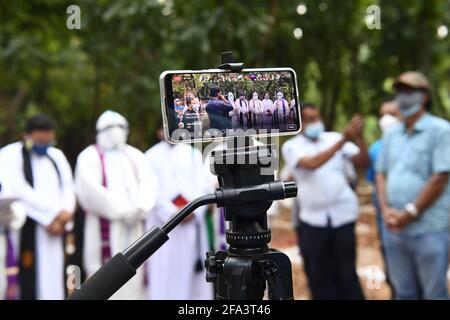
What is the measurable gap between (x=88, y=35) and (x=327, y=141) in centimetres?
294

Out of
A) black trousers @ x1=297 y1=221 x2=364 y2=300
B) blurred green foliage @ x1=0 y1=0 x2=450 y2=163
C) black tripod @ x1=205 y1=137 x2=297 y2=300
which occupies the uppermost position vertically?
blurred green foliage @ x1=0 y1=0 x2=450 y2=163

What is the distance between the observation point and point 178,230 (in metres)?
4.70

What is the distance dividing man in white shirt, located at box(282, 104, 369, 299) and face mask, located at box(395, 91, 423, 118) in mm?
736

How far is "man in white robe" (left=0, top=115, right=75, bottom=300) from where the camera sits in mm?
4312

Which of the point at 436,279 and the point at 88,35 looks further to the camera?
the point at 88,35

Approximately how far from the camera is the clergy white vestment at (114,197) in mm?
4336

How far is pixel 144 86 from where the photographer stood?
5734 millimetres

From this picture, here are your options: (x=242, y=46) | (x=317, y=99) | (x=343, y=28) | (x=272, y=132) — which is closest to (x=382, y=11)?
(x=343, y=28)

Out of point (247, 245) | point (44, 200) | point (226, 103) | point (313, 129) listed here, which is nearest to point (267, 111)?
point (226, 103)

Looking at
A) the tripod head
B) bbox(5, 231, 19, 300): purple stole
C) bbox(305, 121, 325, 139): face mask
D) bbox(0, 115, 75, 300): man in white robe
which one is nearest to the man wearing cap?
bbox(305, 121, 325, 139): face mask

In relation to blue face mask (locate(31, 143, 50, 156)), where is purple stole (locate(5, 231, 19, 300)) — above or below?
below

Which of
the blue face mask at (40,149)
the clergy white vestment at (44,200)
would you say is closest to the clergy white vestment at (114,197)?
the clergy white vestment at (44,200)

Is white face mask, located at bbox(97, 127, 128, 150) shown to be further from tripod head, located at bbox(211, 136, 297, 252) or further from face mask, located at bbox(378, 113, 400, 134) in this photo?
tripod head, located at bbox(211, 136, 297, 252)
